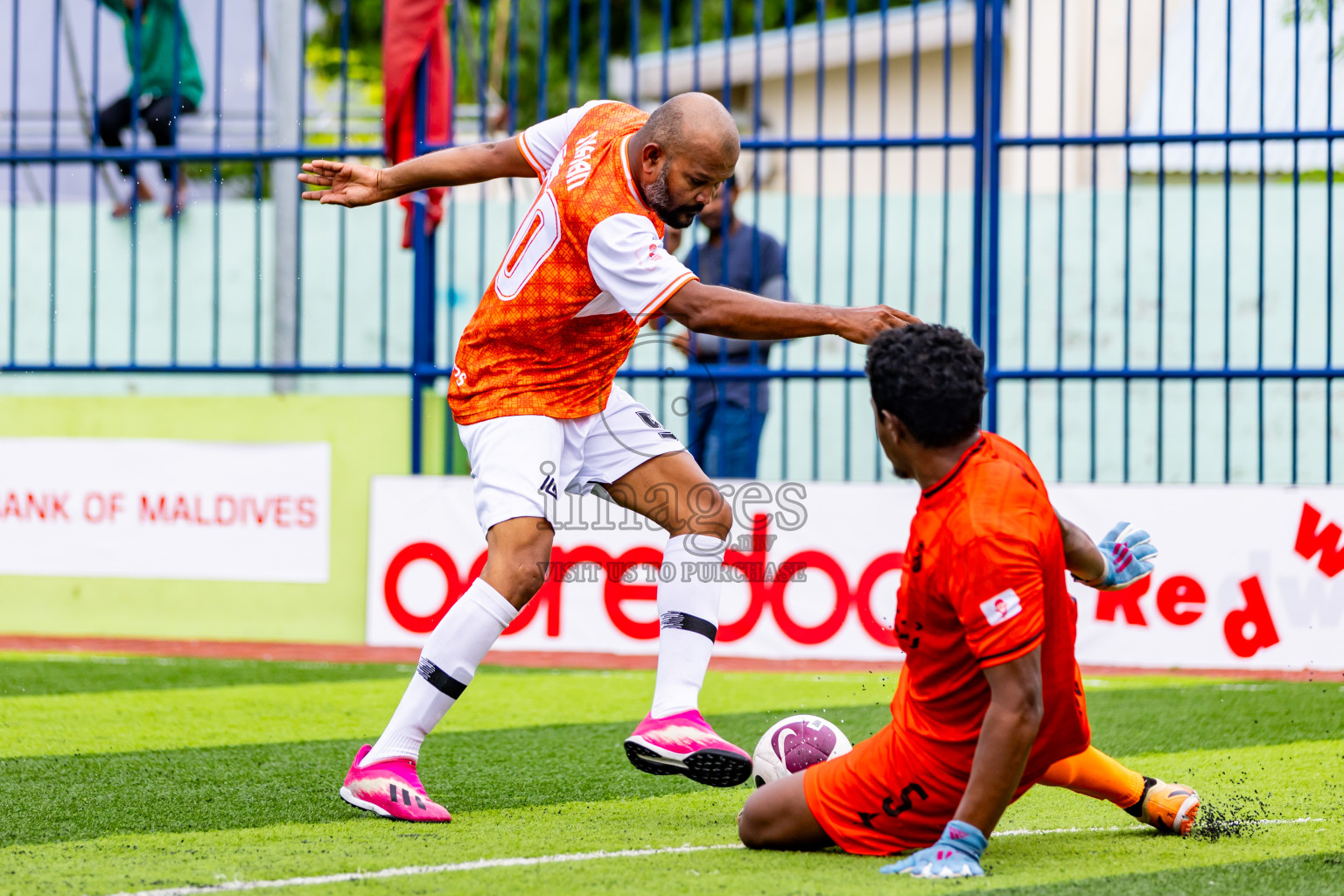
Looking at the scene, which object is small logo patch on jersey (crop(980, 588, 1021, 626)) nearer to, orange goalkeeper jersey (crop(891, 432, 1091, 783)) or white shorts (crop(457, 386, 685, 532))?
orange goalkeeper jersey (crop(891, 432, 1091, 783))

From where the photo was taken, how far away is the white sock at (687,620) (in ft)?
13.1

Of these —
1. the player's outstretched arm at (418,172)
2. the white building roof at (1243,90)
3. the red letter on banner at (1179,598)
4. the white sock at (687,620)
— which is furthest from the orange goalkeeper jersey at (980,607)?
the white building roof at (1243,90)

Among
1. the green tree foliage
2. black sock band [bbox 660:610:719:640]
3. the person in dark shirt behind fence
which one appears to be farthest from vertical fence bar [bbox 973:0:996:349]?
the green tree foliage

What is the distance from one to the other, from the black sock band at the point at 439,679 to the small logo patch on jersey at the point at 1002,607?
1595 mm

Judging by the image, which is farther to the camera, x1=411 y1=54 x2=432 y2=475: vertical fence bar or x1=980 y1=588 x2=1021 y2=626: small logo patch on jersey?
x1=411 y1=54 x2=432 y2=475: vertical fence bar

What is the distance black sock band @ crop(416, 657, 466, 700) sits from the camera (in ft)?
12.6

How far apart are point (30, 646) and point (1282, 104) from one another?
10511mm

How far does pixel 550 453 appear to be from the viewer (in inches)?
159

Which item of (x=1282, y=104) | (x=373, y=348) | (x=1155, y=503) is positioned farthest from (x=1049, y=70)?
(x=1155, y=503)

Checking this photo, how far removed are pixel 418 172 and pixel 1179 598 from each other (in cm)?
446

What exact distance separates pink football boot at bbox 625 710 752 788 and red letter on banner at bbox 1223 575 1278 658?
3.97m

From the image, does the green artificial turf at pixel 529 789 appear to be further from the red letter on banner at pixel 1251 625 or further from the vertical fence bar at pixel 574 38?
the vertical fence bar at pixel 574 38

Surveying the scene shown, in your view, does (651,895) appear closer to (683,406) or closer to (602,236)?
(602,236)

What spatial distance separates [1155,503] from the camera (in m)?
7.13
